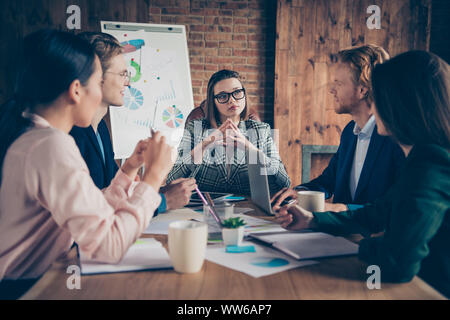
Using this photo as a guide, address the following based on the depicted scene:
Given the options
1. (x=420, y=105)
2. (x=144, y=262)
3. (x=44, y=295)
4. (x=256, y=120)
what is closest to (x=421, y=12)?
(x=256, y=120)

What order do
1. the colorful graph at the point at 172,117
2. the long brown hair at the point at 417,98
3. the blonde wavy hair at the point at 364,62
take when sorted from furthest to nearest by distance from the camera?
1. the colorful graph at the point at 172,117
2. the blonde wavy hair at the point at 364,62
3. the long brown hair at the point at 417,98

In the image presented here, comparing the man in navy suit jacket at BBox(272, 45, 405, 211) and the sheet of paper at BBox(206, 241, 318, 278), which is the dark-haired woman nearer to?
the sheet of paper at BBox(206, 241, 318, 278)

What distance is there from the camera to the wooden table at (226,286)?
0.77 meters

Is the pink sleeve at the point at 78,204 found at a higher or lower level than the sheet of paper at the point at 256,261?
higher

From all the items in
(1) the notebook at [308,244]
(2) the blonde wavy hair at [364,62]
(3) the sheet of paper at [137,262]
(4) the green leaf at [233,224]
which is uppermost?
(2) the blonde wavy hair at [364,62]

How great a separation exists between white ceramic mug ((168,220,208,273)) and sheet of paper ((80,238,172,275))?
0.16 feet

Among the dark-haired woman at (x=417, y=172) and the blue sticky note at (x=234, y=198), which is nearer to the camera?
the dark-haired woman at (x=417, y=172)

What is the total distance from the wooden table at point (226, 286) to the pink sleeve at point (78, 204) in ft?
0.27

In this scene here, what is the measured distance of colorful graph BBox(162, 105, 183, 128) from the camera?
3502 millimetres

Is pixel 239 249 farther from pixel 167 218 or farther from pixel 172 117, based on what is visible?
pixel 172 117

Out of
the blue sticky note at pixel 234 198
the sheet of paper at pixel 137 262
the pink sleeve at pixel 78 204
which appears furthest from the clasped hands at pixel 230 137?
the pink sleeve at pixel 78 204

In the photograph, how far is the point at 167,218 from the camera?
1.41 meters

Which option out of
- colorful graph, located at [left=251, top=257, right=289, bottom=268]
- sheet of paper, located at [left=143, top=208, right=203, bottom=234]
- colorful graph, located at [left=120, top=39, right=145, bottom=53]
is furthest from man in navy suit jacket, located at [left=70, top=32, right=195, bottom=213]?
colorful graph, located at [left=120, top=39, right=145, bottom=53]

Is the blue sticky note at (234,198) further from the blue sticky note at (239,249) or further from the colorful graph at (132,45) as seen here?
the colorful graph at (132,45)
